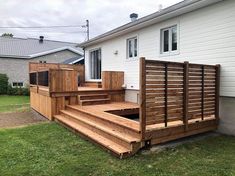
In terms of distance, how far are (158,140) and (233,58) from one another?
9.39 feet

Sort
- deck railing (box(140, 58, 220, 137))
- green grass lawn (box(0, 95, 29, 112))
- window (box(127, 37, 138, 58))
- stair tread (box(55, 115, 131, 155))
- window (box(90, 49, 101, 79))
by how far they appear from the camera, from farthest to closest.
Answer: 1. window (box(90, 49, 101, 79))
2. green grass lawn (box(0, 95, 29, 112))
3. window (box(127, 37, 138, 58))
4. deck railing (box(140, 58, 220, 137))
5. stair tread (box(55, 115, 131, 155))

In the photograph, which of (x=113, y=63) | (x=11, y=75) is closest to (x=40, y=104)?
(x=113, y=63)

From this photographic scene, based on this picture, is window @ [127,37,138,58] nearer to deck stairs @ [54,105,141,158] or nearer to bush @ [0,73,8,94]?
deck stairs @ [54,105,141,158]

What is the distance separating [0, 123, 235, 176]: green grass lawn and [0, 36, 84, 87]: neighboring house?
15.4 metres

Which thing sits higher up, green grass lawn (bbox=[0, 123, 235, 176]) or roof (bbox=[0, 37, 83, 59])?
roof (bbox=[0, 37, 83, 59])

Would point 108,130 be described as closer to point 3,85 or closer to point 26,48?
point 3,85

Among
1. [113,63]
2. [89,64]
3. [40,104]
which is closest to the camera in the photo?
[40,104]

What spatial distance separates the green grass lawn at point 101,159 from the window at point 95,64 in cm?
798

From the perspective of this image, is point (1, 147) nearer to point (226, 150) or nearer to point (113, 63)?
point (226, 150)

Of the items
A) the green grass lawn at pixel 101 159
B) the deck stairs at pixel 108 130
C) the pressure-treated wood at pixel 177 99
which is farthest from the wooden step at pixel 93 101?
the pressure-treated wood at pixel 177 99

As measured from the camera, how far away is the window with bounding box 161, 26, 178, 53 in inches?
306

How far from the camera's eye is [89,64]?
559 inches

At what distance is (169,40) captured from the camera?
7.98 metres

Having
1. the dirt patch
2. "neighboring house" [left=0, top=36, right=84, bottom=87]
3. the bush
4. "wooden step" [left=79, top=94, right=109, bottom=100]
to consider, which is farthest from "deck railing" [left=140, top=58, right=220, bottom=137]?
the bush
